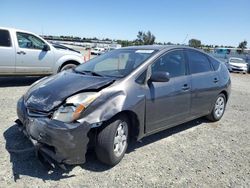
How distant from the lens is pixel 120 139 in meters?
3.79

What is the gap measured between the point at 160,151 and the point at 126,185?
1182mm

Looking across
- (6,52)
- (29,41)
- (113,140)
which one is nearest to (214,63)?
(113,140)

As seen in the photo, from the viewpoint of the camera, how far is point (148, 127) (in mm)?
4160

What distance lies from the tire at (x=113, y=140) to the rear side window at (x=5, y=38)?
603cm

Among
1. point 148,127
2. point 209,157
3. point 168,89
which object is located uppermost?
point 168,89

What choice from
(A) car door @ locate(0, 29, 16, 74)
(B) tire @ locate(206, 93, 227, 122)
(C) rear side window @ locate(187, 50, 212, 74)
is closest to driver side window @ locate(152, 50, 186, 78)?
(C) rear side window @ locate(187, 50, 212, 74)

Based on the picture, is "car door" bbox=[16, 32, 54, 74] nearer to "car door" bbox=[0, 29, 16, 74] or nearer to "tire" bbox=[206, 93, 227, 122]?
"car door" bbox=[0, 29, 16, 74]

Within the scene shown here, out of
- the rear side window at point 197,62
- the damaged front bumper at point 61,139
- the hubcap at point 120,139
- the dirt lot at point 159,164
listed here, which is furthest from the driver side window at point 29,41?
the hubcap at point 120,139

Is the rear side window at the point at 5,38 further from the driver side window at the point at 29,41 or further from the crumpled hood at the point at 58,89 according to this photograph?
the crumpled hood at the point at 58,89

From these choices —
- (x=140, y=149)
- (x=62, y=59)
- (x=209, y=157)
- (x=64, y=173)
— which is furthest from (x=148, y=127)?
(x=62, y=59)

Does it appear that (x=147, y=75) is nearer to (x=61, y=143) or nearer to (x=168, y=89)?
(x=168, y=89)

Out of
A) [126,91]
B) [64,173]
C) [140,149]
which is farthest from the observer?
[140,149]

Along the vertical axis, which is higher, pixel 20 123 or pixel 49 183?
pixel 20 123

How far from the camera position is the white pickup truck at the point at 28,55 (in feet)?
27.4
